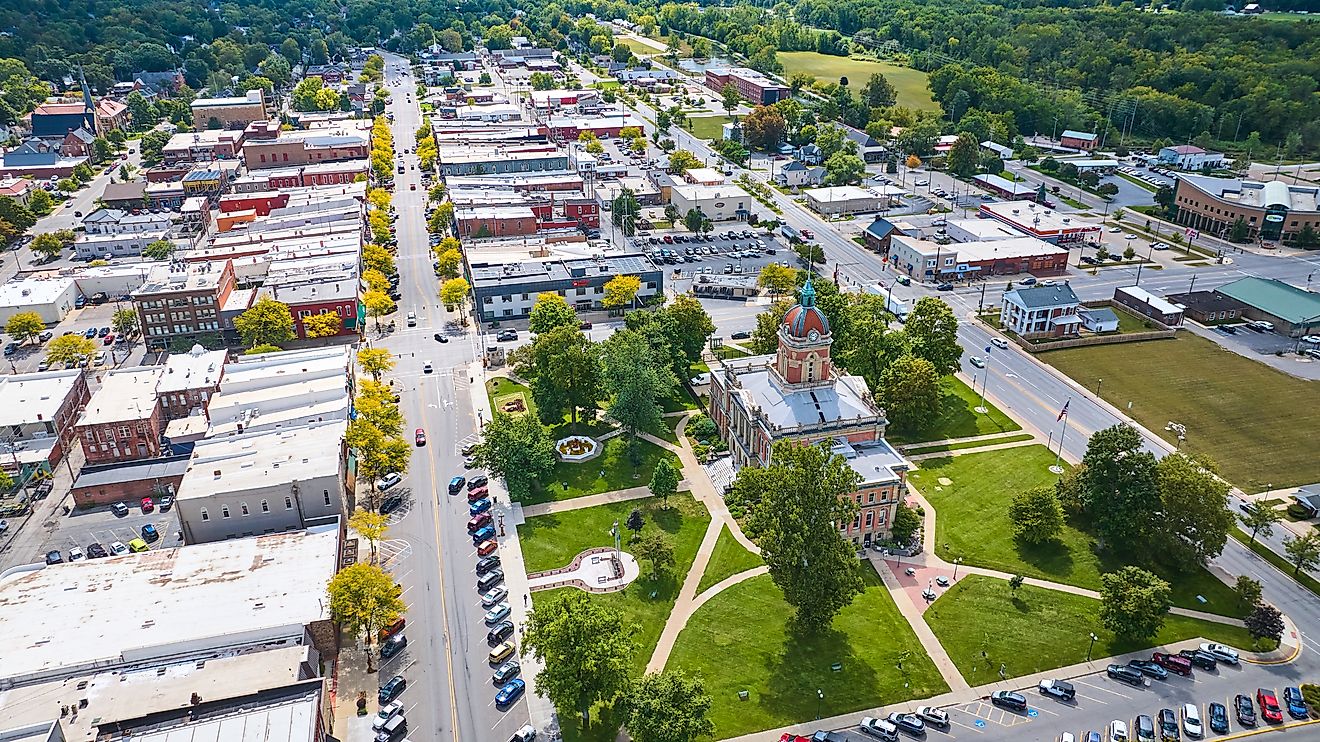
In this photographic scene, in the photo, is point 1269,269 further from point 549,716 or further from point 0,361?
point 0,361

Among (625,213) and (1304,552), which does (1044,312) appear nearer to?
(1304,552)

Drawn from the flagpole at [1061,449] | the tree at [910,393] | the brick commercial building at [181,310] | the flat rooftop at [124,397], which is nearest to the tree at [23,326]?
the brick commercial building at [181,310]

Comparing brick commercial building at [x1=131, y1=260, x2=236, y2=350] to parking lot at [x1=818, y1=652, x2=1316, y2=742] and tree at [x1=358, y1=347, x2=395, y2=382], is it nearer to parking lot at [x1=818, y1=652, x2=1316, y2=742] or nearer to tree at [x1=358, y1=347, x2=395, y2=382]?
tree at [x1=358, y1=347, x2=395, y2=382]

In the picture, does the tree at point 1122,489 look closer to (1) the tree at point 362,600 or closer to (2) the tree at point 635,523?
(2) the tree at point 635,523

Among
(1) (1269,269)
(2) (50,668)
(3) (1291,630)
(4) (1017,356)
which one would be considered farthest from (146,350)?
(1) (1269,269)

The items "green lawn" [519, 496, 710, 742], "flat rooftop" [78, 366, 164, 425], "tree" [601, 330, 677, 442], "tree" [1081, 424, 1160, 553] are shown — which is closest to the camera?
"green lawn" [519, 496, 710, 742]

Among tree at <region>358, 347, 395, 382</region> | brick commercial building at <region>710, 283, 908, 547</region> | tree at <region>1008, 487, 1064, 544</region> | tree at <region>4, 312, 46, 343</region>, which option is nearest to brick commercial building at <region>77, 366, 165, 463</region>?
tree at <region>358, 347, 395, 382</region>

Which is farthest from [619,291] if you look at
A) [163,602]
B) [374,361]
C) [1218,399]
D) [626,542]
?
[1218,399]
